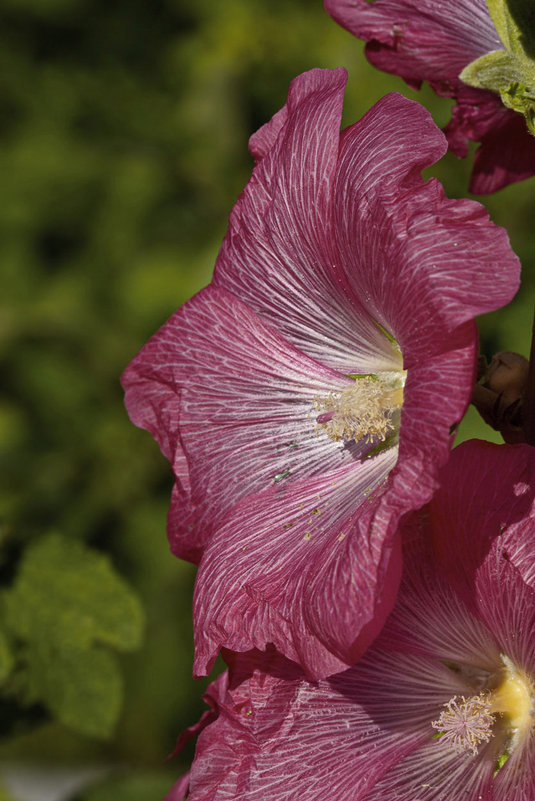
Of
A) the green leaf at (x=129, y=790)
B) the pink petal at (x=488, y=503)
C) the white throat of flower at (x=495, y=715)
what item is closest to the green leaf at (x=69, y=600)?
the green leaf at (x=129, y=790)

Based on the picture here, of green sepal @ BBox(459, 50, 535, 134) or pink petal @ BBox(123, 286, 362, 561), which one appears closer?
green sepal @ BBox(459, 50, 535, 134)

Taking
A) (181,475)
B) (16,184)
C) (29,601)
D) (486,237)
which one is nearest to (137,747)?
(29,601)

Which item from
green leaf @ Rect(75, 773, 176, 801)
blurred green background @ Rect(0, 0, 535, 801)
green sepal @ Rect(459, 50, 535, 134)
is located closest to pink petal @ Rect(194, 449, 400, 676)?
green sepal @ Rect(459, 50, 535, 134)

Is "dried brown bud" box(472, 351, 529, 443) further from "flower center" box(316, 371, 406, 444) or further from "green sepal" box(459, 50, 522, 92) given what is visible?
"green sepal" box(459, 50, 522, 92)

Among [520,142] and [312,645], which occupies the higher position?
[520,142]

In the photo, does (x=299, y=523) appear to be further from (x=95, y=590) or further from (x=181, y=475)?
(x=95, y=590)

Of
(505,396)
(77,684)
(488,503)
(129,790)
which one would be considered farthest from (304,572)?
(129,790)

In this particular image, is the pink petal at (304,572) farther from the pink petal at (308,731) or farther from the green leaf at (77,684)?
the green leaf at (77,684)

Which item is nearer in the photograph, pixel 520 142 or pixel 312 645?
pixel 312 645

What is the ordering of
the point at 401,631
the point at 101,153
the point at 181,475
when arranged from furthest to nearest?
the point at 101,153
the point at 181,475
the point at 401,631

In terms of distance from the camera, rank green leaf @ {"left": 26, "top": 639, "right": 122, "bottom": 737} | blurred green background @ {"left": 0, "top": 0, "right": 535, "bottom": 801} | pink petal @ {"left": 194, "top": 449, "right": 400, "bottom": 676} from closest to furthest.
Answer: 1. pink petal @ {"left": 194, "top": 449, "right": 400, "bottom": 676}
2. green leaf @ {"left": 26, "top": 639, "right": 122, "bottom": 737}
3. blurred green background @ {"left": 0, "top": 0, "right": 535, "bottom": 801}
